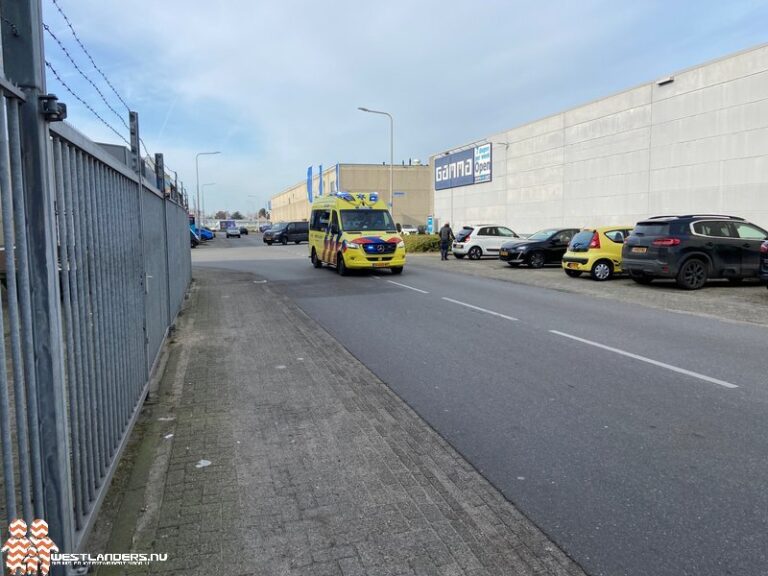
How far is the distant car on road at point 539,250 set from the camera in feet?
68.1

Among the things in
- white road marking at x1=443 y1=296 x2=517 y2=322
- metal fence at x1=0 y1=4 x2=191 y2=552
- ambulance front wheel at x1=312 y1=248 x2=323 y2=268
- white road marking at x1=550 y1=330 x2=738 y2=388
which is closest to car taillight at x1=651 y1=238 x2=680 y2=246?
white road marking at x1=443 y1=296 x2=517 y2=322

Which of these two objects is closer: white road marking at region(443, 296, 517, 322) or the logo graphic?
the logo graphic

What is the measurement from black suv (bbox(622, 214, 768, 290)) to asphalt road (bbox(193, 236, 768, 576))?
380cm

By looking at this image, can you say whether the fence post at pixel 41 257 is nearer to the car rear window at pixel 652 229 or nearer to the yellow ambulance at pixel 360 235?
the car rear window at pixel 652 229

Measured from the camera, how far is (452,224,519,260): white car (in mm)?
25953

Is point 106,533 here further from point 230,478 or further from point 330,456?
point 330,456

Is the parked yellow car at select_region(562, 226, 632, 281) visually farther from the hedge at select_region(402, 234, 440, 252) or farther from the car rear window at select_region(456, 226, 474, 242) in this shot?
the hedge at select_region(402, 234, 440, 252)

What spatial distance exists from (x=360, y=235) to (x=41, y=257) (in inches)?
613

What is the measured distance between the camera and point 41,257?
93.0 inches

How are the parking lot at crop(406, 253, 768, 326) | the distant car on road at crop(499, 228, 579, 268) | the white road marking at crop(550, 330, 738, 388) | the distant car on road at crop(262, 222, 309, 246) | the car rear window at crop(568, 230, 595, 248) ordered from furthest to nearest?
1. the distant car on road at crop(262, 222, 309, 246)
2. the distant car on road at crop(499, 228, 579, 268)
3. the car rear window at crop(568, 230, 595, 248)
4. the parking lot at crop(406, 253, 768, 326)
5. the white road marking at crop(550, 330, 738, 388)

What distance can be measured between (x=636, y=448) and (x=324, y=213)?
1736 centimetres

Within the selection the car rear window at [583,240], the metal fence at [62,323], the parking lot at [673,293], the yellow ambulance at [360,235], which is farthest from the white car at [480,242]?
the metal fence at [62,323]

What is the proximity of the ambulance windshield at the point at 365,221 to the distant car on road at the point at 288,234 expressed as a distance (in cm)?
2798

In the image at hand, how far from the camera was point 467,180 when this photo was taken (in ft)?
121
